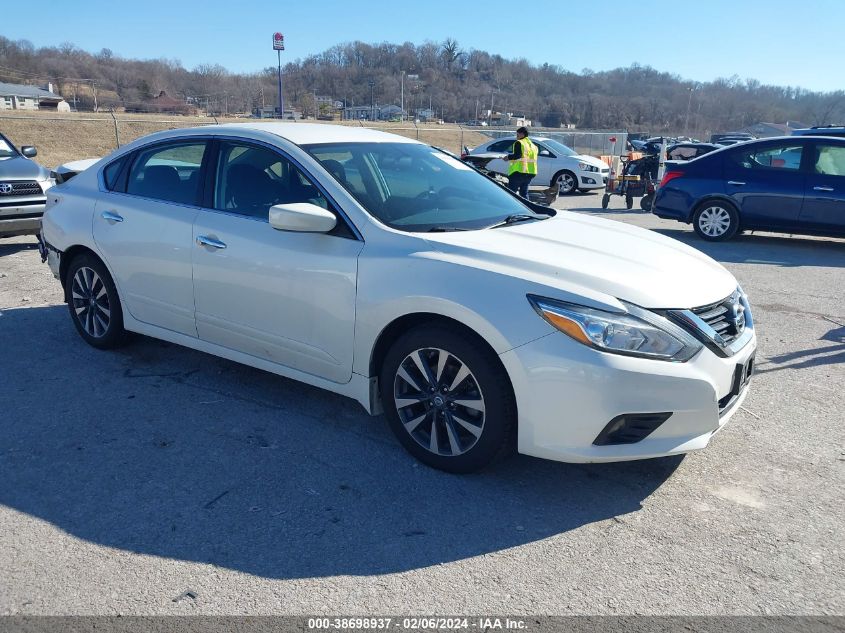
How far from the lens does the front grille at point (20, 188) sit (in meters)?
9.25

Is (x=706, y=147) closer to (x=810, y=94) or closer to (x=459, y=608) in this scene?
(x=459, y=608)

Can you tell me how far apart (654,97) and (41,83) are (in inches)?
4215

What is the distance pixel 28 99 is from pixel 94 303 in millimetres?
91781

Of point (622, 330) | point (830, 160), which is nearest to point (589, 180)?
point (830, 160)

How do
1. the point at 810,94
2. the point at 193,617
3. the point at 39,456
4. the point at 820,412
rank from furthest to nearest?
1. the point at 810,94
2. the point at 820,412
3. the point at 39,456
4. the point at 193,617

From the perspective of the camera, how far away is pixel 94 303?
529 cm

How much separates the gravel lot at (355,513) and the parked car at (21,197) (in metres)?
5.38

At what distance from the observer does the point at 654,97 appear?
13700cm

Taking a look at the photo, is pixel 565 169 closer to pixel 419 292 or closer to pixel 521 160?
pixel 521 160

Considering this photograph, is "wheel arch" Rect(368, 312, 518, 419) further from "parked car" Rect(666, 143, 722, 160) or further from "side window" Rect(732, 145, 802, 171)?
"parked car" Rect(666, 143, 722, 160)

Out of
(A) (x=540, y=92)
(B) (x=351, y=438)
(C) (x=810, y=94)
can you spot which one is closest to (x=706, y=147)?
(B) (x=351, y=438)

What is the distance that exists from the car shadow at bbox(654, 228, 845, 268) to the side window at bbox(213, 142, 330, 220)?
716 cm

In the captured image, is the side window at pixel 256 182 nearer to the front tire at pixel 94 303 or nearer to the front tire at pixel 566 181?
the front tire at pixel 94 303

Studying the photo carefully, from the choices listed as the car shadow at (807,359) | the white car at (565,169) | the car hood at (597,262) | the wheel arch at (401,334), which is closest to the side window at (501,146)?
the white car at (565,169)
